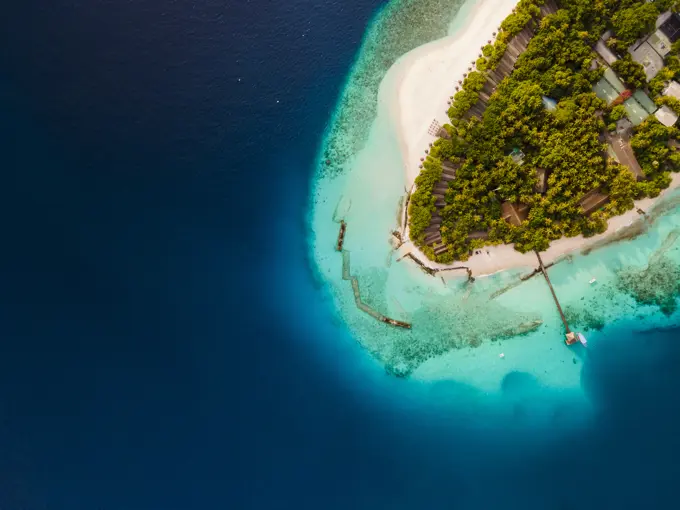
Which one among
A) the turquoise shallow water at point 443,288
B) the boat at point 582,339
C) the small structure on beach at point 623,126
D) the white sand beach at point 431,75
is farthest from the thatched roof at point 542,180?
the boat at point 582,339

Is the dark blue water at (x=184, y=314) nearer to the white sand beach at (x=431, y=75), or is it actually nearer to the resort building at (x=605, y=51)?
the white sand beach at (x=431, y=75)

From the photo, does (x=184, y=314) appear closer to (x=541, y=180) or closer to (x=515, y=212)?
(x=515, y=212)

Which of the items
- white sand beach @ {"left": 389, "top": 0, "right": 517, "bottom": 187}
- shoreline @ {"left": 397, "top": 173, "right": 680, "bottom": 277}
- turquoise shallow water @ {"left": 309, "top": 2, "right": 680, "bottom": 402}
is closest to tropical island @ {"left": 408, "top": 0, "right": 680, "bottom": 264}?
shoreline @ {"left": 397, "top": 173, "right": 680, "bottom": 277}

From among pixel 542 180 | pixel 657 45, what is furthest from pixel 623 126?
pixel 542 180

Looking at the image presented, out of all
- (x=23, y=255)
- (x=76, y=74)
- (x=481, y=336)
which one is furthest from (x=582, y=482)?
(x=76, y=74)

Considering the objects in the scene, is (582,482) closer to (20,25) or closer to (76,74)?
(76,74)

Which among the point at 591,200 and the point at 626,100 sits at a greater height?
the point at 626,100

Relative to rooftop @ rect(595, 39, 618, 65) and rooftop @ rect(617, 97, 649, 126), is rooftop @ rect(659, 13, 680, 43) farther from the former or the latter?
rooftop @ rect(617, 97, 649, 126)
